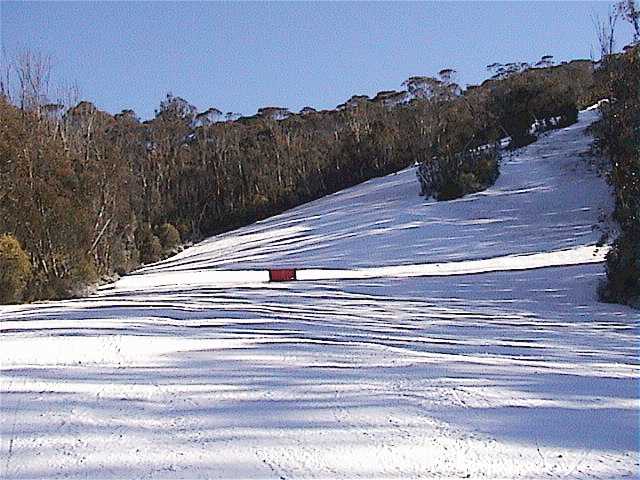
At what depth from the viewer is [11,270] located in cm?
1738

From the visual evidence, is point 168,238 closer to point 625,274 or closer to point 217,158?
point 217,158

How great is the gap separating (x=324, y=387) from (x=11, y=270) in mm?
13257

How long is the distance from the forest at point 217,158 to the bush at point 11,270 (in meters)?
0.03

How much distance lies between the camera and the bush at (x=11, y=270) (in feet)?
56.9

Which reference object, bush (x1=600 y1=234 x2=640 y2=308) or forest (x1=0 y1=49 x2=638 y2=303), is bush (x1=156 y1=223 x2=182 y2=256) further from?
bush (x1=600 y1=234 x2=640 y2=308)

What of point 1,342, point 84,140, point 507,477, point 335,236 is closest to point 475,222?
point 335,236

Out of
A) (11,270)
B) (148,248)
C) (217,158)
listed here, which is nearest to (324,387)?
(11,270)

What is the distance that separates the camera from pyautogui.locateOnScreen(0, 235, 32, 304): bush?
17344 mm

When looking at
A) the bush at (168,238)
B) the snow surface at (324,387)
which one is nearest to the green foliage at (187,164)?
the bush at (168,238)

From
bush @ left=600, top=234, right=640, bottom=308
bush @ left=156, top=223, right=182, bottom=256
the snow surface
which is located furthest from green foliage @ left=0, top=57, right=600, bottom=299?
bush @ left=600, top=234, right=640, bottom=308

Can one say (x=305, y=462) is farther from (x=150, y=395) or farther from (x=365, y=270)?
(x=365, y=270)

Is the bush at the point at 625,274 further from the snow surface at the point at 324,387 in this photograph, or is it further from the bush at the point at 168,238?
the bush at the point at 168,238

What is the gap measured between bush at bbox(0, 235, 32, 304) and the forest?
3 centimetres

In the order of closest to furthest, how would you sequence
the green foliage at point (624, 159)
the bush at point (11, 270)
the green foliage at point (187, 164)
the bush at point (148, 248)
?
the green foliage at point (624, 159) < the bush at point (11, 270) < the green foliage at point (187, 164) < the bush at point (148, 248)
